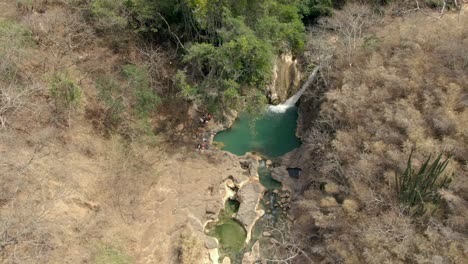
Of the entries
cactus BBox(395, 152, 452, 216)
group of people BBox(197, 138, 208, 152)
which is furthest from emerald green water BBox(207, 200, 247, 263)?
cactus BBox(395, 152, 452, 216)

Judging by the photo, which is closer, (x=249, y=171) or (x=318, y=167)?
(x=318, y=167)

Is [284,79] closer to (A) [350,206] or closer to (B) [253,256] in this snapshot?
(A) [350,206]

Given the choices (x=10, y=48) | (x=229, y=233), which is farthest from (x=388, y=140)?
(x=10, y=48)

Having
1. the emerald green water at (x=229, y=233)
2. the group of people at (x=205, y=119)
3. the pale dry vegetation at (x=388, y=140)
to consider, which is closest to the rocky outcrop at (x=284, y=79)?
the pale dry vegetation at (x=388, y=140)

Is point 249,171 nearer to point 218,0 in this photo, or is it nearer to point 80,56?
point 218,0

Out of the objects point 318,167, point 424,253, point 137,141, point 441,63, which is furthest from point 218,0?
point 424,253

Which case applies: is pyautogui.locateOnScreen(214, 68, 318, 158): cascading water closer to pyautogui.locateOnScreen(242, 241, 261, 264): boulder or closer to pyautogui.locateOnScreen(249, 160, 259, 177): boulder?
pyautogui.locateOnScreen(249, 160, 259, 177): boulder
